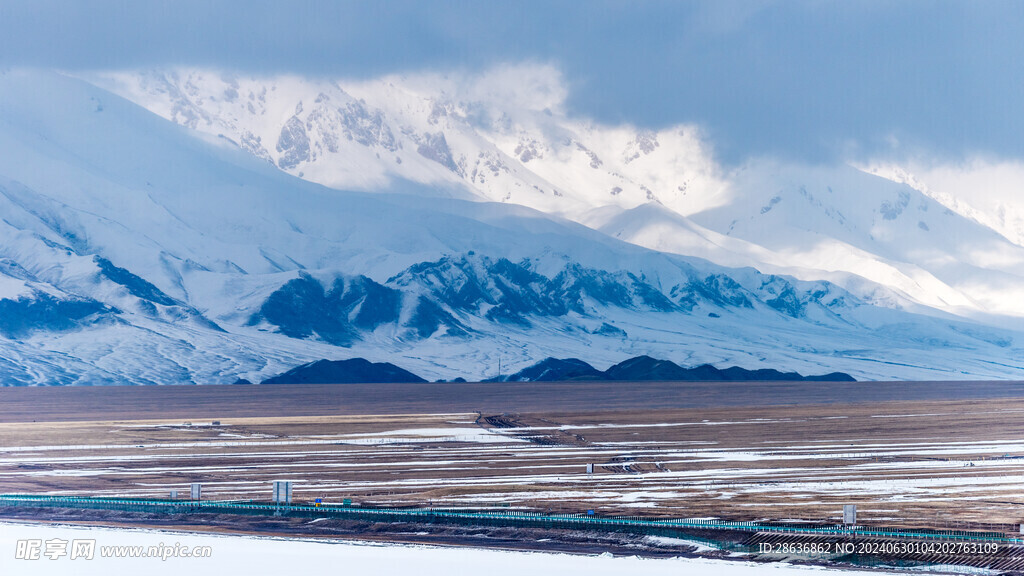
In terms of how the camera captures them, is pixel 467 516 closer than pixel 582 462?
Yes

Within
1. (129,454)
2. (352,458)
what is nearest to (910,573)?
(352,458)

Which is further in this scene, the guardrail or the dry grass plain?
the dry grass plain

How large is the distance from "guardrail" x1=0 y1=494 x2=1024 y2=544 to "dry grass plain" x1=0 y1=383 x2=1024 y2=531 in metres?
3.67

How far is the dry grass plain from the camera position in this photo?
274ft

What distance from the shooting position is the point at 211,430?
16188cm

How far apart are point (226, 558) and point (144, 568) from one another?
13.3 ft

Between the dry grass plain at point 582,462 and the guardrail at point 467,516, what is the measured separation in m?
3.67

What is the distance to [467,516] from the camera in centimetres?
7600

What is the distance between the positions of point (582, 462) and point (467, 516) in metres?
37.7

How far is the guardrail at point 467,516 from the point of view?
222 feet

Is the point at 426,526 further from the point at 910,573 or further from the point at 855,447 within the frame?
the point at 855,447

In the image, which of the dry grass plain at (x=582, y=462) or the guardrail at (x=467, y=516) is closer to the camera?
the guardrail at (x=467, y=516)

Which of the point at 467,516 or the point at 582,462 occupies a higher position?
Answer: the point at 582,462

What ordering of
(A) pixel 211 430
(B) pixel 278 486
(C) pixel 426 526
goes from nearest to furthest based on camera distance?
(C) pixel 426 526 → (B) pixel 278 486 → (A) pixel 211 430
